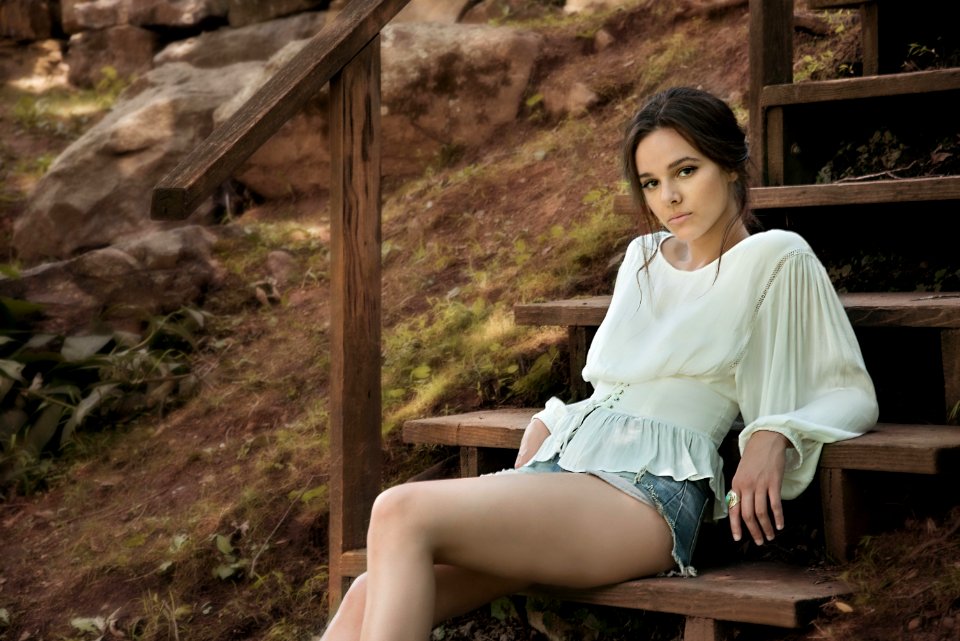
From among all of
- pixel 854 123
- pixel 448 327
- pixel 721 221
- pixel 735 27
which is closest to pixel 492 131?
pixel 735 27

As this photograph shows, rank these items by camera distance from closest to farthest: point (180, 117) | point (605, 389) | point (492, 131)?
point (605, 389), point (492, 131), point (180, 117)

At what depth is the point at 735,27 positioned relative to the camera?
5.45m

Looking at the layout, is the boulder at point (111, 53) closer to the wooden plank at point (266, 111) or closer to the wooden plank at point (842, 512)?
the wooden plank at point (266, 111)

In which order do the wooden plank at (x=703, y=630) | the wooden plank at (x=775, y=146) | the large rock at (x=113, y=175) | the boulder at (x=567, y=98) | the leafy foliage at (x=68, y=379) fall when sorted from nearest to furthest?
the wooden plank at (x=703, y=630), the wooden plank at (x=775, y=146), the leafy foliage at (x=68, y=379), the boulder at (x=567, y=98), the large rock at (x=113, y=175)

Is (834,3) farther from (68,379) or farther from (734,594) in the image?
(68,379)

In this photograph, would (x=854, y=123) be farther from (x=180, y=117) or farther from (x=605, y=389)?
(x=180, y=117)

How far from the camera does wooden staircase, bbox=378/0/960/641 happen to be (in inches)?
102

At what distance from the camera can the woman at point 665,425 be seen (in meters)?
2.62

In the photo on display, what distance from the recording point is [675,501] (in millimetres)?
2779

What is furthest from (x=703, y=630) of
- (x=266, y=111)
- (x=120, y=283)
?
(x=120, y=283)

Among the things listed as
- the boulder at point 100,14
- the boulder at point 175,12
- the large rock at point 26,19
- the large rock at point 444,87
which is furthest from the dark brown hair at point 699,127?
the large rock at point 26,19

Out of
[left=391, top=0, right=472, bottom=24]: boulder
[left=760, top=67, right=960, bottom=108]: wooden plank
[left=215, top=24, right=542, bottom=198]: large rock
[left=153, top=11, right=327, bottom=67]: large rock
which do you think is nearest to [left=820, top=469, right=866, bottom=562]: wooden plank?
[left=760, top=67, right=960, bottom=108]: wooden plank

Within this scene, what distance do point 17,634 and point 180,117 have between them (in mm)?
3525

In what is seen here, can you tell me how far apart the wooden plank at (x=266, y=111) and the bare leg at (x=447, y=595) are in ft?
3.31
